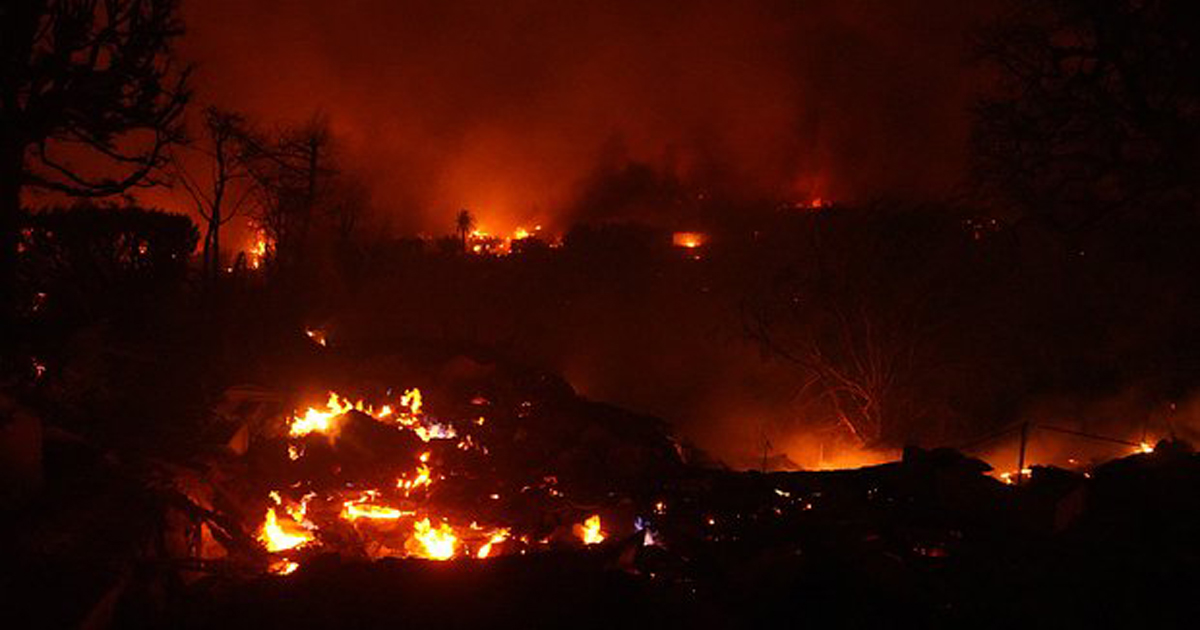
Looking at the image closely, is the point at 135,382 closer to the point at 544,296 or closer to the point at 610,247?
the point at 544,296

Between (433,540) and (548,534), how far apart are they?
54.7 inches

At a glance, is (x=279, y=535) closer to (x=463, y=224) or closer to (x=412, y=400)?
(x=412, y=400)

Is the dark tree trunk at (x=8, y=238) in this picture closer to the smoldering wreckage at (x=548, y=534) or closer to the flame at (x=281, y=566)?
the smoldering wreckage at (x=548, y=534)

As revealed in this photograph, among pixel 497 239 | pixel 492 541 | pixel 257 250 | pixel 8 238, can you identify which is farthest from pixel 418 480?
pixel 497 239

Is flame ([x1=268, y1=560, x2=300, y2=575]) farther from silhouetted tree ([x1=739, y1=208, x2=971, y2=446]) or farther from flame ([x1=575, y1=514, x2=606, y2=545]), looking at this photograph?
silhouetted tree ([x1=739, y1=208, x2=971, y2=446])

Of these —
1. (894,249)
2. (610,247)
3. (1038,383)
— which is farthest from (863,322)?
(610,247)

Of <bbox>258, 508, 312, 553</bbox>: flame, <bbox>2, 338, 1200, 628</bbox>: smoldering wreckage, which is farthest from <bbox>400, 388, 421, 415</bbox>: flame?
<bbox>258, 508, 312, 553</bbox>: flame

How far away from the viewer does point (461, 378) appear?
13.3 m

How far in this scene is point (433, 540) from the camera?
864 centimetres

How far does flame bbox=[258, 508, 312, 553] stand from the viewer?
8.34 m

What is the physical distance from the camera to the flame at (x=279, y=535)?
8.34 m

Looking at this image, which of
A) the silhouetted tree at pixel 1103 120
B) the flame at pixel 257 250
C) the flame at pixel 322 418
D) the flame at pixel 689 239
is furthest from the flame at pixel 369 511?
the flame at pixel 689 239

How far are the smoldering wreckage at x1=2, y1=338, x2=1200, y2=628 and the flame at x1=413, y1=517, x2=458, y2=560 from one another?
29mm

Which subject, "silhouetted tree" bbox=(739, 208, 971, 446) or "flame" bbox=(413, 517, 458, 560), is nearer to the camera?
"flame" bbox=(413, 517, 458, 560)
